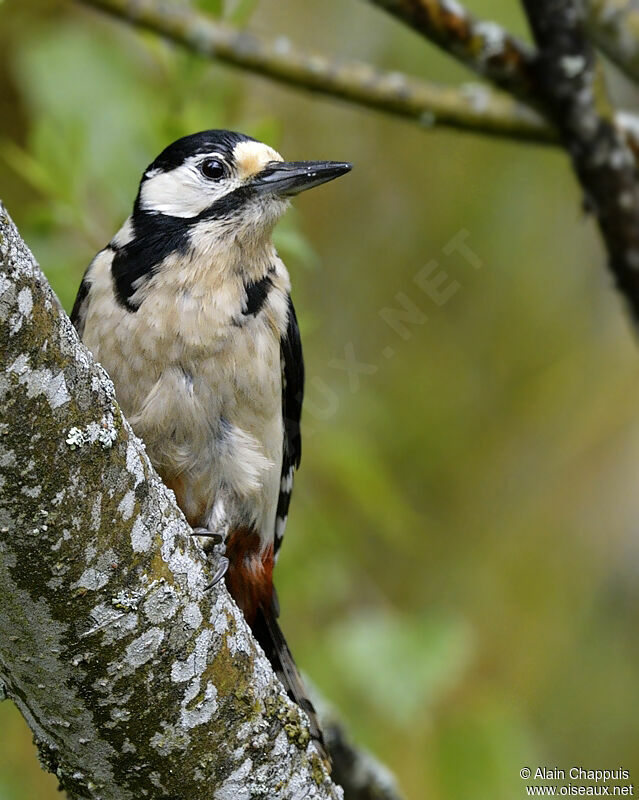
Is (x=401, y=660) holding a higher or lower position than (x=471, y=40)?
lower

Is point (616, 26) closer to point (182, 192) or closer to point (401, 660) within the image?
point (182, 192)

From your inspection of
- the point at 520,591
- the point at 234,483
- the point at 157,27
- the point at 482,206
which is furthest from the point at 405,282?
the point at 234,483

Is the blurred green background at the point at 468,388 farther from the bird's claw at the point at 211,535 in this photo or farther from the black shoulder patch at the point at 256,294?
the bird's claw at the point at 211,535

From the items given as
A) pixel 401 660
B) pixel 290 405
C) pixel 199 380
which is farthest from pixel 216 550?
pixel 401 660

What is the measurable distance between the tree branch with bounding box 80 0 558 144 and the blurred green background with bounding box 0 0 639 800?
0.87 metres

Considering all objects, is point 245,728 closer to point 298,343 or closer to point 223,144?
point 298,343

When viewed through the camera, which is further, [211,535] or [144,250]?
[144,250]

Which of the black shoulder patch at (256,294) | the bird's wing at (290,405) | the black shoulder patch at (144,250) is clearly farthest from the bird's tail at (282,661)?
the black shoulder patch at (144,250)

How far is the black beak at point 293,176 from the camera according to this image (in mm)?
3008

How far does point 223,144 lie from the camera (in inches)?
125

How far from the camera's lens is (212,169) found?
3.18 metres

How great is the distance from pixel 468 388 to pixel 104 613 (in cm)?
438

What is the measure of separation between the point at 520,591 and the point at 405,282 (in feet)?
5.63

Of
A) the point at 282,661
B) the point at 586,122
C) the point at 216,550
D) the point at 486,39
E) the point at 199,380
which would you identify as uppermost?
the point at 486,39
